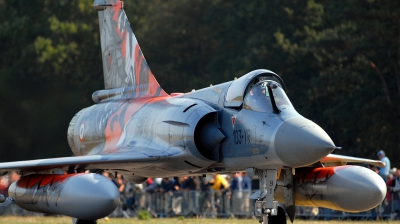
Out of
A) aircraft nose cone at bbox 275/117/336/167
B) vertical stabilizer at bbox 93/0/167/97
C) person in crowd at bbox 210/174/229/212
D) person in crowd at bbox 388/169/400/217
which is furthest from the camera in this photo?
person in crowd at bbox 210/174/229/212

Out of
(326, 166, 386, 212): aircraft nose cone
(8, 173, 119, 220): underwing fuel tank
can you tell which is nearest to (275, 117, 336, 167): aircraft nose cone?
(326, 166, 386, 212): aircraft nose cone

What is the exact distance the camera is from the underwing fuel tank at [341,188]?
39.6 feet

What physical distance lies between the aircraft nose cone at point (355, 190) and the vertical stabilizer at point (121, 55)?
4.38m

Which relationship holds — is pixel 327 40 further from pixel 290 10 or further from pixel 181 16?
pixel 181 16

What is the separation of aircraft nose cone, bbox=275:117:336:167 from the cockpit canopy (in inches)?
25.3

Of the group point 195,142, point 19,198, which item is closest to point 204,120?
point 195,142

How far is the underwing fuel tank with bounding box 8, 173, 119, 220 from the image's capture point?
36.3 ft

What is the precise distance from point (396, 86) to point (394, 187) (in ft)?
53.7

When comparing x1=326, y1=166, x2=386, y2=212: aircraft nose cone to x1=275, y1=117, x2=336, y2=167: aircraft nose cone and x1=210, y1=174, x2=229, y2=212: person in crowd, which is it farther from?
x1=210, y1=174, x2=229, y2=212: person in crowd

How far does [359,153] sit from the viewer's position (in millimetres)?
34594

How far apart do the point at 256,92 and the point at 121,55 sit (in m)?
4.95

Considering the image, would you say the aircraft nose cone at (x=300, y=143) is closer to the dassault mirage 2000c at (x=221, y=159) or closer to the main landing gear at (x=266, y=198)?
the dassault mirage 2000c at (x=221, y=159)

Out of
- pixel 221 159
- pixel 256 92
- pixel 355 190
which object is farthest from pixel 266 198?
pixel 256 92

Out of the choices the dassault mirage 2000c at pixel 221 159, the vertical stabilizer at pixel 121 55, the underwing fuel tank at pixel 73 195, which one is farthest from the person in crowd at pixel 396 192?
the underwing fuel tank at pixel 73 195
